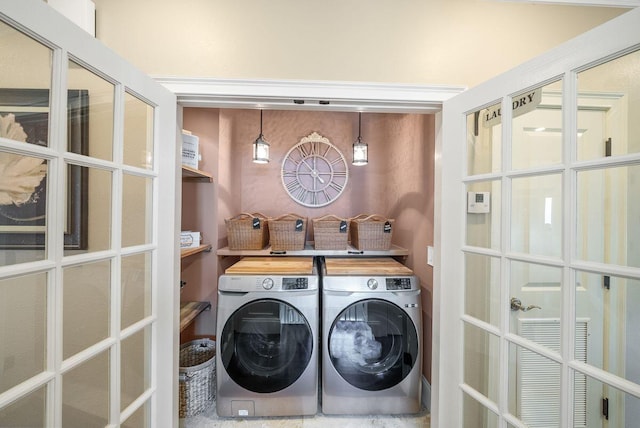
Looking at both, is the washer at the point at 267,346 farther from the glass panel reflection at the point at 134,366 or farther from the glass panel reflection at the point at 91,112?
the glass panel reflection at the point at 91,112

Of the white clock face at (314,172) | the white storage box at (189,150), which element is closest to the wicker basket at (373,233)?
the white clock face at (314,172)

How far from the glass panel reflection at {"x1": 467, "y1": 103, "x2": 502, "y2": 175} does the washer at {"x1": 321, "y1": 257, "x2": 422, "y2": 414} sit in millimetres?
933

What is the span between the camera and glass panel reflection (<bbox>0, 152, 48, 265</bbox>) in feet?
2.27

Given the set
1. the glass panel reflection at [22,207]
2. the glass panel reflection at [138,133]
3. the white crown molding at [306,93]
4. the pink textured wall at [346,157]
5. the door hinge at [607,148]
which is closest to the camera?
the glass panel reflection at [22,207]

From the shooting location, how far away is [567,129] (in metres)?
0.84

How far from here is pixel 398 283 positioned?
180 centimetres

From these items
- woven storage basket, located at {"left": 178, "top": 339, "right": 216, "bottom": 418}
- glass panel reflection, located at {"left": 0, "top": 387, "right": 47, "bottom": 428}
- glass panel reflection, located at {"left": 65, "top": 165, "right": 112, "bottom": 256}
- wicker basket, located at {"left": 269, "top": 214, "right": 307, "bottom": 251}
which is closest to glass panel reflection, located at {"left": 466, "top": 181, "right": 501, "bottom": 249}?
wicker basket, located at {"left": 269, "top": 214, "right": 307, "bottom": 251}

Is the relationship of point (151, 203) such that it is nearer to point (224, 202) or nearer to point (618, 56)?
point (224, 202)

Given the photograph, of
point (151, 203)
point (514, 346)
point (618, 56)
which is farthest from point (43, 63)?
point (514, 346)

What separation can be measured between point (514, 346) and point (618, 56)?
0.97 meters

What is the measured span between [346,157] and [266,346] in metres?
1.90

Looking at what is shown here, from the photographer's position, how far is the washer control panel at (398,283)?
179 cm

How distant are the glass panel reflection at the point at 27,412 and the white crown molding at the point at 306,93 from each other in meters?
1.17

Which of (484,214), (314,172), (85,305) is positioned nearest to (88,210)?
(85,305)
